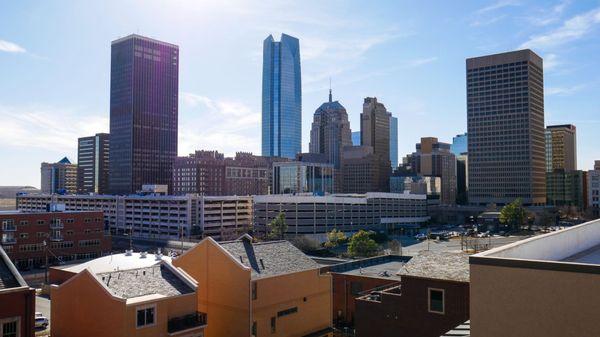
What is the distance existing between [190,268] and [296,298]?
8367mm

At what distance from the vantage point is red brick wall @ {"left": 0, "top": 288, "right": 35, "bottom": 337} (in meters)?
25.6

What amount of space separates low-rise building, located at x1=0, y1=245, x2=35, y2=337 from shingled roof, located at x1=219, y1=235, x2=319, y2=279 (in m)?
13.7

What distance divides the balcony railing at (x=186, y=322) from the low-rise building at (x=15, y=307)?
24.4ft

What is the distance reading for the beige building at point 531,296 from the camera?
12.4m

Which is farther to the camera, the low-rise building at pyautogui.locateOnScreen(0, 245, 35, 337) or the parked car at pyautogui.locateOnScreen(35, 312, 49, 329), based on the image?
the parked car at pyautogui.locateOnScreen(35, 312, 49, 329)

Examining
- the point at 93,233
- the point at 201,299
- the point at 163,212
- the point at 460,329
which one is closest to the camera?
the point at 460,329

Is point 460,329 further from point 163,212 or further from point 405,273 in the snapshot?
point 163,212

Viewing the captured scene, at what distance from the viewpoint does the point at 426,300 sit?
29156 mm

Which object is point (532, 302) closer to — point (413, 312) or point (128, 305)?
point (413, 312)

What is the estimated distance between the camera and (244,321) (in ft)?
116

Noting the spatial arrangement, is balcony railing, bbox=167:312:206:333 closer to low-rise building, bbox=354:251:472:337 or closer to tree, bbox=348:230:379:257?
low-rise building, bbox=354:251:472:337

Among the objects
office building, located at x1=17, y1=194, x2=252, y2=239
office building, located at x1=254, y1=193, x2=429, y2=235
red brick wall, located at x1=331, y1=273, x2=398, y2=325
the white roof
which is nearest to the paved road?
the white roof

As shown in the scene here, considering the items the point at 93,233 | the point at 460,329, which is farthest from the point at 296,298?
the point at 93,233

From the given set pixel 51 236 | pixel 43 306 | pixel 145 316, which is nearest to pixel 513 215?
pixel 51 236
